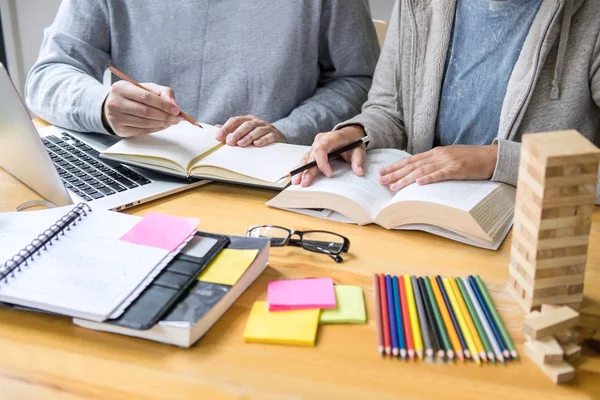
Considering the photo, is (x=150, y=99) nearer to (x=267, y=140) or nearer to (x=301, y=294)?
(x=267, y=140)

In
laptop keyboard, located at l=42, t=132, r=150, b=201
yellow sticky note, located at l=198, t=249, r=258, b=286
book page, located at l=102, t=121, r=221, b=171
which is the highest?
book page, located at l=102, t=121, r=221, b=171

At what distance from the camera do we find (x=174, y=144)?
4.25 feet

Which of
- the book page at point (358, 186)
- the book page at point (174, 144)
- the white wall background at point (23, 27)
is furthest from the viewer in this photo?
the white wall background at point (23, 27)

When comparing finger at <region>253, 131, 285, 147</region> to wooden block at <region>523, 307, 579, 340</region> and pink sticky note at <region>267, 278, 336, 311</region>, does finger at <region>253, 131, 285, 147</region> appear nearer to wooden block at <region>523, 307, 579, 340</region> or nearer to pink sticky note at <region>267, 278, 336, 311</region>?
pink sticky note at <region>267, 278, 336, 311</region>

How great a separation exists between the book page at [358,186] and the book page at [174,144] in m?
0.22

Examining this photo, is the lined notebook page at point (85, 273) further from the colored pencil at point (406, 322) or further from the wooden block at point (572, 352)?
the wooden block at point (572, 352)

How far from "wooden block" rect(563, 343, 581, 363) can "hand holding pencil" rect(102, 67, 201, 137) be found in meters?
0.82

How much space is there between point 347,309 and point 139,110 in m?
0.64

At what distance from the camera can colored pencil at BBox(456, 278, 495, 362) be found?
0.77 metres

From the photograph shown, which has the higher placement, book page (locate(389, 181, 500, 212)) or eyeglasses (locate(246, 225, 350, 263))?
book page (locate(389, 181, 500, 212))

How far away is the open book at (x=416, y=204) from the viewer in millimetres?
1037

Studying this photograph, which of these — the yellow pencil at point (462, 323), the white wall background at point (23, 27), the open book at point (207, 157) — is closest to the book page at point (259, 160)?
the open book at point (207, 157)

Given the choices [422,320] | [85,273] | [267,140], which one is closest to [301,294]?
[422,320]

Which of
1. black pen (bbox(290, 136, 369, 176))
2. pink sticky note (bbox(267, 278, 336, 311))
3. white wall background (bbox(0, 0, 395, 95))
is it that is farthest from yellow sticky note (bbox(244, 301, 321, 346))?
white wall background (bbox(0, 0, 395, 95))
